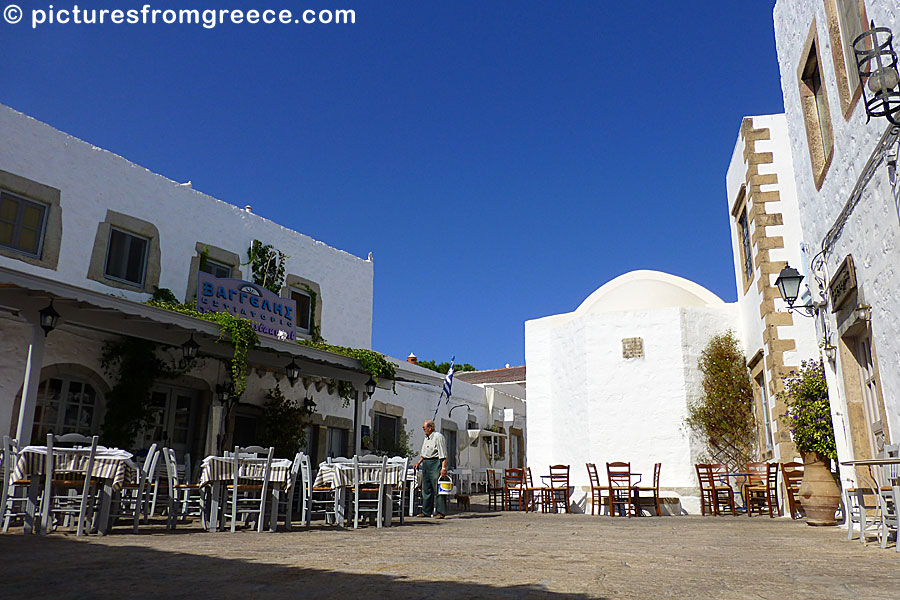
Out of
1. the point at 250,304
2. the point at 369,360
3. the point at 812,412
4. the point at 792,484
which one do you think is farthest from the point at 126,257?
the point at 792,484

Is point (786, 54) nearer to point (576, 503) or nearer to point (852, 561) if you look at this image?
point (852, 561)

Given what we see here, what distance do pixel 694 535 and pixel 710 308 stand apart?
727cm

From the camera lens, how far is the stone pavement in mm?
2982

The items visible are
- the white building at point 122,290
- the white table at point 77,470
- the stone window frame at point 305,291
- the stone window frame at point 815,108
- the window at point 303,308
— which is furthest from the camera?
the window at point 303,308

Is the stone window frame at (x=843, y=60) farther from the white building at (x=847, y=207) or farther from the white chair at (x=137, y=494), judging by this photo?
the white chair at (x=137, y=494)

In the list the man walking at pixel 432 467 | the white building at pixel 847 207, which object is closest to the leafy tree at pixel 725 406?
the white building at pixel 847 207

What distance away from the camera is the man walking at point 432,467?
9.41 m

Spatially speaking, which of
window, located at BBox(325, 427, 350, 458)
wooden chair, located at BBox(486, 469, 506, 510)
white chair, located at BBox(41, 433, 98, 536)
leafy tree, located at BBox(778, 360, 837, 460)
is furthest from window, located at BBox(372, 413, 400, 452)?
white chair, located at BBox(41, 433, 98, 536)

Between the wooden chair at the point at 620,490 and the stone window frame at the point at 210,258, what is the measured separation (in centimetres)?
734

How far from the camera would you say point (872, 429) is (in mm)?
6289

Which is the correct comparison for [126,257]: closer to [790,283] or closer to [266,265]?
[266,265]

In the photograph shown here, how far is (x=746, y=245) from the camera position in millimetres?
11961

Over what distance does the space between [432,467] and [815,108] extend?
6.17m

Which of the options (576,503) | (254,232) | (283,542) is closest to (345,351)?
(254,232)
